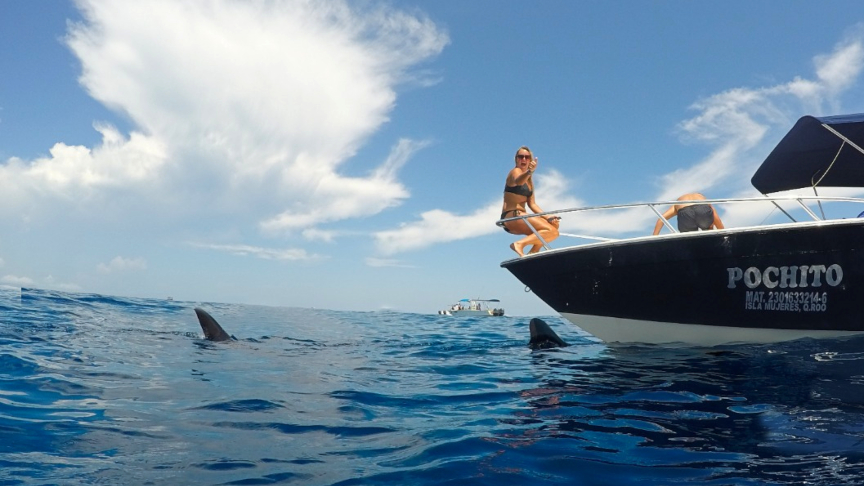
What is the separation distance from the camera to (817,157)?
8094 mm

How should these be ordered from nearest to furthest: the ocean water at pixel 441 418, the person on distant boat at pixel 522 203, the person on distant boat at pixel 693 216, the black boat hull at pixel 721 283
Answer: the ocean water at pixel 441 418, the black boat hull at pixel 721 283, the person on distant boat at pixel 693 216, the person on distant boat at pixel 522 203

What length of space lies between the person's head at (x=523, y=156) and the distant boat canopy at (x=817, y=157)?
3.84 m

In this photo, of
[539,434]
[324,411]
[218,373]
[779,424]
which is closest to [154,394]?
[218,373]

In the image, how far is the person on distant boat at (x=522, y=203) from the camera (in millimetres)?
8578

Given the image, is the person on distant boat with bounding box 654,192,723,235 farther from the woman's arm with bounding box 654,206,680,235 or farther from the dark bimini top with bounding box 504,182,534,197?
the dark bimini top with bounding box 504,182,534,197

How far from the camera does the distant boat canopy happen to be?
295 inches

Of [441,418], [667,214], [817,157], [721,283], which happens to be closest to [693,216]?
[667,214]

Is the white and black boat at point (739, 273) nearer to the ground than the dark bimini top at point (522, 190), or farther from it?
nearer to the ground

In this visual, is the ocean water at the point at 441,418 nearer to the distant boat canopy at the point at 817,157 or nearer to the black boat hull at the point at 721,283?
the black boat hull at the point at 721,283

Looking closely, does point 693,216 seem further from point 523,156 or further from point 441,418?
point 441,418

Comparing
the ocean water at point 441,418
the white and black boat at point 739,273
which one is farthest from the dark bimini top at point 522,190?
the ocean water at point 441,418

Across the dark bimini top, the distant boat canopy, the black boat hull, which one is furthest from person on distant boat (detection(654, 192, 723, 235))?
the dark bimini top

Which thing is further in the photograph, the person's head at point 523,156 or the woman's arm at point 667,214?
the person's head at point 523,156

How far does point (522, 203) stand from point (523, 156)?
76 cm
